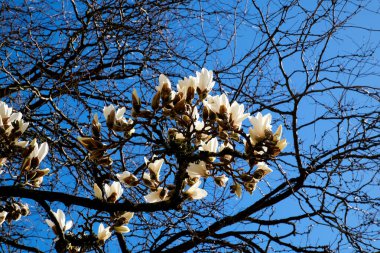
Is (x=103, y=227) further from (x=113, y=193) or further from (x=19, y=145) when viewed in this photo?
(x=19, y=145)

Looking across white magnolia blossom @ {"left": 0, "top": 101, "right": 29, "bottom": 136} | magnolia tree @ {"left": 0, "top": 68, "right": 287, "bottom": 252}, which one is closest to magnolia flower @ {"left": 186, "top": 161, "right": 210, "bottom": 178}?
magnolia tree @ {"left": 0, "top": 68, "right": 287, "bottom": 252}

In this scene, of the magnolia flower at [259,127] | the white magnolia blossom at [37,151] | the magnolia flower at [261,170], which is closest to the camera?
the magnolia flower at [259,127]

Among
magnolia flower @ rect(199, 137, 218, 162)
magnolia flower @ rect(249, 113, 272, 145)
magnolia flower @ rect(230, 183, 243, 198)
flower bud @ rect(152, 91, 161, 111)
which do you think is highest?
flower bud @ rect(152, 91, 161, 111)

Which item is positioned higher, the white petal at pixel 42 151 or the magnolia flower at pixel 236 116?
the white petal at pixel 42 151

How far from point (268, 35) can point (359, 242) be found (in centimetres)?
127

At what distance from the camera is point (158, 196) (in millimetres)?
1741

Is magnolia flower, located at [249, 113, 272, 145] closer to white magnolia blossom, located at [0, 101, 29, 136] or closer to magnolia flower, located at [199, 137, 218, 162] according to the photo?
magnolia flower, located at [199, 137, 218, 162]

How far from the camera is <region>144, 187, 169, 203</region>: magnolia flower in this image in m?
1.72

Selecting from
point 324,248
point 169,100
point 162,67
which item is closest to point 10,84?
point 162,67

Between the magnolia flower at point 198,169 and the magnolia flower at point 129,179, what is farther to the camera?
the magnolia flower at point 129,179

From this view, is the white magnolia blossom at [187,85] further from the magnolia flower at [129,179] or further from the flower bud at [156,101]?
the magnolia flower at [129,179]

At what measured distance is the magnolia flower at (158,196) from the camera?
1725 mm

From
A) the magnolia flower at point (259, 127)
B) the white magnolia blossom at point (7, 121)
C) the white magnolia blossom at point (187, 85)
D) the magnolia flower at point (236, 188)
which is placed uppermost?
the white magnolia blossom at point (7, 121)

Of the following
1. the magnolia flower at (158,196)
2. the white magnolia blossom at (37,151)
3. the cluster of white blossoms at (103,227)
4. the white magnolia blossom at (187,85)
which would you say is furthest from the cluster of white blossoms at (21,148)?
the white magnolia blossom at (187,85)
